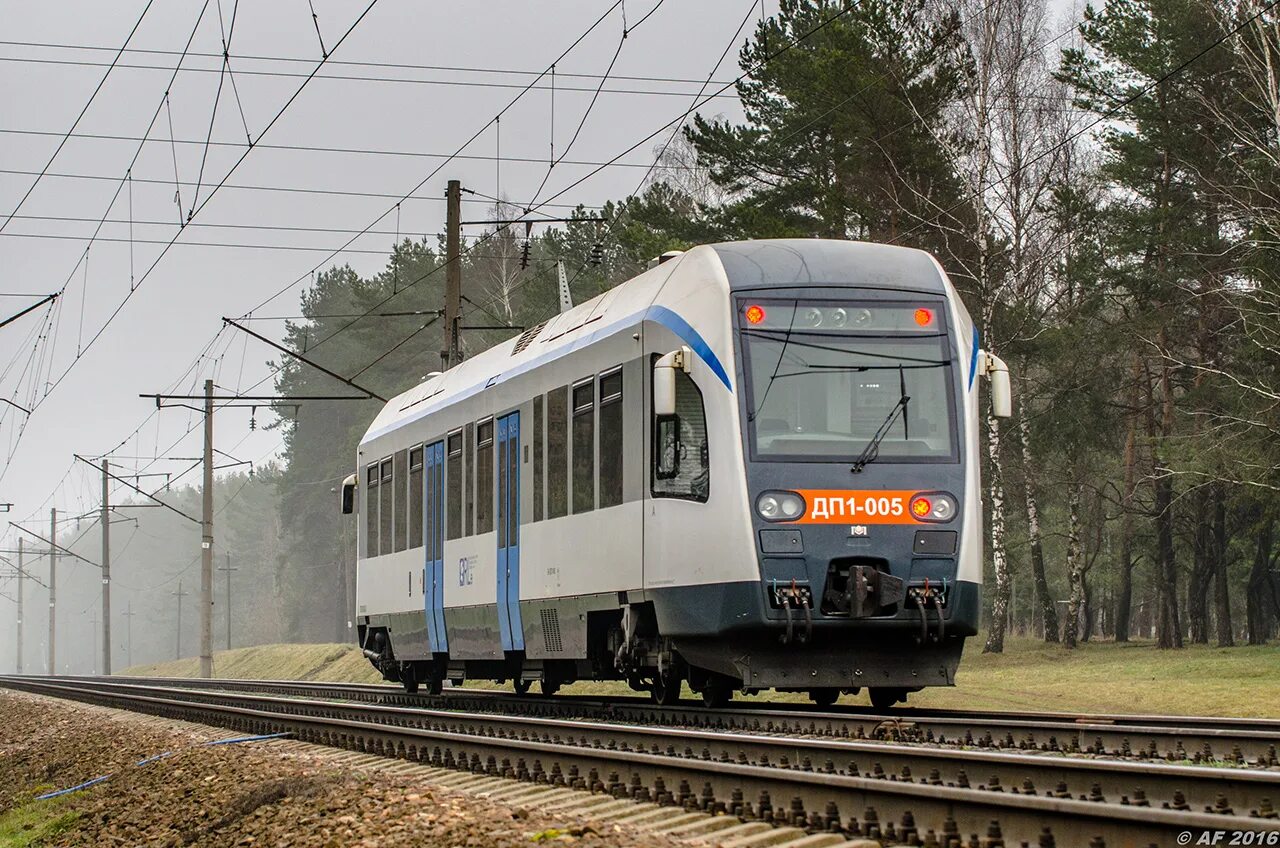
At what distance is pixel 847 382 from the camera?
12867mm

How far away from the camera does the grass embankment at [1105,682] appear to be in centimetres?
1862

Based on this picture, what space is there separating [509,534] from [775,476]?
4.77 metres

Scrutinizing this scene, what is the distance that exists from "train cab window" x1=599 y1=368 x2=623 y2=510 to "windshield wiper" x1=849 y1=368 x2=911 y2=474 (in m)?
2.25

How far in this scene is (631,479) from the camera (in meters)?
13.7

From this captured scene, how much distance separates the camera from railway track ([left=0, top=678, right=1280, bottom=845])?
243 inches

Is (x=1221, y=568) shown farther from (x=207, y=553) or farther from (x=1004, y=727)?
(x=1004, y=727)

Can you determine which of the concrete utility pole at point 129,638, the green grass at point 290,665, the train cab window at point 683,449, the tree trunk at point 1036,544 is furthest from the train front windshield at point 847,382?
the concrete utility pole at point 129,638

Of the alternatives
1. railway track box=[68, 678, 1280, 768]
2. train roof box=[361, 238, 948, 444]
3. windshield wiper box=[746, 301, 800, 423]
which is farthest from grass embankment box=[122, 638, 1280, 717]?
windshield wiper box=[746, 301, 800, 423]

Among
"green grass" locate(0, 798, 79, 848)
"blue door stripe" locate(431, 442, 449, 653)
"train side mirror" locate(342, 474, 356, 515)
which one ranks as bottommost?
"green grass" locate(0, 798, 79, 848)

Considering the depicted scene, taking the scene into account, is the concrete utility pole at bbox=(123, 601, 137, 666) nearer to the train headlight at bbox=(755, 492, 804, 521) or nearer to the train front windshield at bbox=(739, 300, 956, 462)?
the train front windshield at bbox=(739, 300, 956, 462)

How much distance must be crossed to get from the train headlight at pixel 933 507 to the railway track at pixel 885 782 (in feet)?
5.62

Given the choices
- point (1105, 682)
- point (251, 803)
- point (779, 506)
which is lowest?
point (1105, 682)

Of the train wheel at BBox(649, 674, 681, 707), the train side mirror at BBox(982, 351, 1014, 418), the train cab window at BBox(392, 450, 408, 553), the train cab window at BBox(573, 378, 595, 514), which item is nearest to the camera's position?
the train side mirror at BBox(982, 351, 1014, 418)

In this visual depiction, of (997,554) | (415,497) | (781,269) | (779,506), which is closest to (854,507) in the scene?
(779,506)
